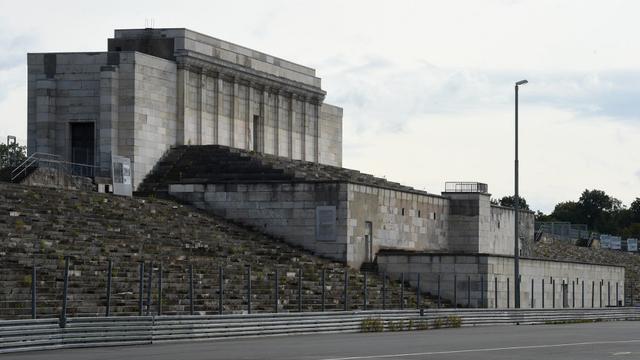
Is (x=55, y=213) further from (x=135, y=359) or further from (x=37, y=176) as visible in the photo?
(x=135, y=359)

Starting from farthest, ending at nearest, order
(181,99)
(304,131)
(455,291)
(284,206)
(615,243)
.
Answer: (615,243) → (304,131) → (181,99) → (284,206) → (455,291)

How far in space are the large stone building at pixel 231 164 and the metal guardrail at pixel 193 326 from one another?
7419mm

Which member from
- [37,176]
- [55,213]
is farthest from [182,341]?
[37,176]

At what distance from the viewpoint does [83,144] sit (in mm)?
73625

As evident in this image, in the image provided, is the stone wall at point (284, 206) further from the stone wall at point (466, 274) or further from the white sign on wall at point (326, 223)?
the stone wall at point (466, 274)

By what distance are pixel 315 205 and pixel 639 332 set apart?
68.3 ft

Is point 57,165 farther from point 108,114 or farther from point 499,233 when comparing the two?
point 499,233

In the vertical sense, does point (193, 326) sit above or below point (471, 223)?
below

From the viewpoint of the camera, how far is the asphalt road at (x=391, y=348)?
36281 millimetres

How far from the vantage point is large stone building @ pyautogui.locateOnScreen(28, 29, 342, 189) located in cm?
7275

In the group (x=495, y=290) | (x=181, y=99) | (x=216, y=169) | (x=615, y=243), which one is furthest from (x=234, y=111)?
(x=615, y=243)

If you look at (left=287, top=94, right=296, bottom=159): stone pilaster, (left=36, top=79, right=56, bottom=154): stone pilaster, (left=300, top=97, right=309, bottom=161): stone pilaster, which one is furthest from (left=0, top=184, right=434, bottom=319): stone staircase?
(left=300, top=97, right=309, bottom=161): stone pilaster

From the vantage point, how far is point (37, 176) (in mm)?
64562

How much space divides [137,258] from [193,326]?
359 inches
